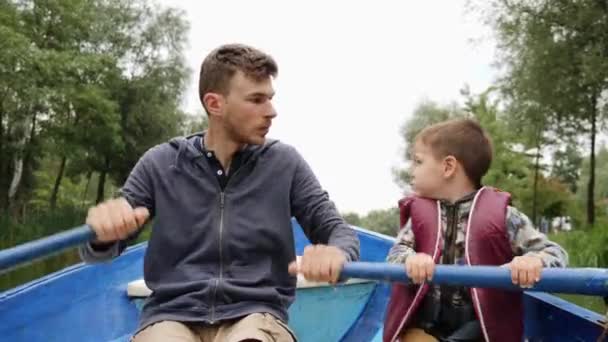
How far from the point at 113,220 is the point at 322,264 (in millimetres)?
476

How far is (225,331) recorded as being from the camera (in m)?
1.77

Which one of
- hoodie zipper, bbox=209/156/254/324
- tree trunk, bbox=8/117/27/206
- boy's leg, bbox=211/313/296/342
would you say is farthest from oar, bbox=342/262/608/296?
tree trunk, bbox=8/117/27/206

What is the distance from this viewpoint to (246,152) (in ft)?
6.53

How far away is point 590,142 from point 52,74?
38.4 ft

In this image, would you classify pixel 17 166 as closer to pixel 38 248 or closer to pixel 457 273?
pixel 38 248

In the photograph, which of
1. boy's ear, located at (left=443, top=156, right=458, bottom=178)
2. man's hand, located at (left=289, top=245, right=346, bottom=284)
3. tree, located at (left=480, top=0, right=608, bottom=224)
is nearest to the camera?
man's hand, located at (left=289, top=245, right=346, bottom=284)

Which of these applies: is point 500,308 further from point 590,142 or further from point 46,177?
point 46,177

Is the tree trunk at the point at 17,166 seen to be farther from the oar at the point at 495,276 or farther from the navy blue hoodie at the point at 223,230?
the oar at the point at 495,276

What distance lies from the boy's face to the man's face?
0.52 metres

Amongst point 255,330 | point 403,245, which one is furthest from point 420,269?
point 403,245

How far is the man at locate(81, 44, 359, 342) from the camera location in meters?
1.78

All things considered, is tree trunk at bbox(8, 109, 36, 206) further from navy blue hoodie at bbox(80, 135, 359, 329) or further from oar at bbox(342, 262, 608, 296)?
oar at bbox(342, 262, 608, 296)

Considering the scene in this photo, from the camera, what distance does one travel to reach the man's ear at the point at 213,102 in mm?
1988

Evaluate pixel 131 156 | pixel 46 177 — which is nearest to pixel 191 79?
pixel 131 156
